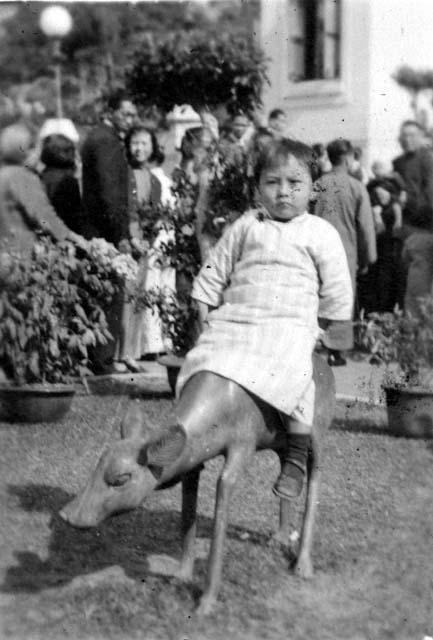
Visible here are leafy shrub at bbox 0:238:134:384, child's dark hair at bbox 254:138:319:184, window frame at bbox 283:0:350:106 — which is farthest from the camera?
window frame at bbox 283:0:350:106

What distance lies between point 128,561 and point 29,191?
414cm

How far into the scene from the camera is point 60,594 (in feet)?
13.1

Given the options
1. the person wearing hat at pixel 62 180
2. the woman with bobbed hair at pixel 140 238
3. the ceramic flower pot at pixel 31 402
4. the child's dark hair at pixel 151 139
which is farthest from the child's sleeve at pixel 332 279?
the child's dark hair at pixel 151 139

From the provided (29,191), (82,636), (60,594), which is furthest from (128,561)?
(29,191)

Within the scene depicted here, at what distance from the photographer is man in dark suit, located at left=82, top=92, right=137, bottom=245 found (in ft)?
28.4

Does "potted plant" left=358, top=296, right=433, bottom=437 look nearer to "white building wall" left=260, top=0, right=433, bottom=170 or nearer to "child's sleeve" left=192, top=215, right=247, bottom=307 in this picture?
"child's sleeve" left=192, top=215, right=247, bottom=307

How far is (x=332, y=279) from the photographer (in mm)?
4277

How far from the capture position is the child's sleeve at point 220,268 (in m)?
4.33

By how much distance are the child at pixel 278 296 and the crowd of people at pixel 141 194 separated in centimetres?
322

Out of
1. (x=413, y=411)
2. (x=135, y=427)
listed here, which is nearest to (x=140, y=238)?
(x=413, y=411)

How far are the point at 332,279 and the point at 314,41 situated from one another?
1275 centimetres

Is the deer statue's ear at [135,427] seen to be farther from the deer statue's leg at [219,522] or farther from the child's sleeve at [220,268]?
the child's sleeve at [220,268]

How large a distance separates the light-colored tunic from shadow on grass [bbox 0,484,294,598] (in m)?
0.92

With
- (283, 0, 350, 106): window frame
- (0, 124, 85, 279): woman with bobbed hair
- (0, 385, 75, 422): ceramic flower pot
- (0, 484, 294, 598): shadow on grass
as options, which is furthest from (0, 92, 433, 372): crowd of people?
(283, 0, 350, 106): window frame
